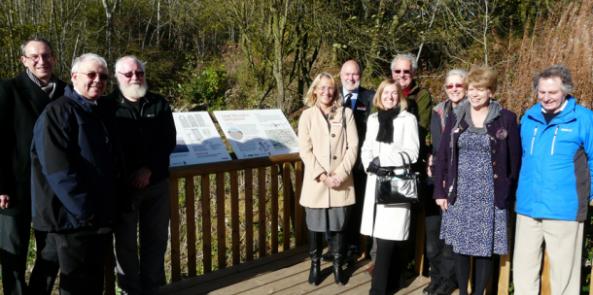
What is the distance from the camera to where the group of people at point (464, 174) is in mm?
3008

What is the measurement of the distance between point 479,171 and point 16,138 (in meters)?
2.98

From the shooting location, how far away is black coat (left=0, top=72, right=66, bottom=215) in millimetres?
3018

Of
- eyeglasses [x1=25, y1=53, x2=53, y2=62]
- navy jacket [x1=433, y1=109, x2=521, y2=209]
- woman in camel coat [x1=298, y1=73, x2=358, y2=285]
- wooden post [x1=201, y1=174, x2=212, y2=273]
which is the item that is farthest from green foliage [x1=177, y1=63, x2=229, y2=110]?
navy jacket [x1=433, y1=109, x2=521, y2=209]

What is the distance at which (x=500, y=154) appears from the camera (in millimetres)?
3105

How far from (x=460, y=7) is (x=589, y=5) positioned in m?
2.92

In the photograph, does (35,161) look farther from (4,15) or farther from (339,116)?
(4,15)

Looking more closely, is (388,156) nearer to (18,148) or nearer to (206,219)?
(206,219)

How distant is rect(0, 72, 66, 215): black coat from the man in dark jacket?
1.65 ft

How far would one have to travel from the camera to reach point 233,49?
51.0 feet

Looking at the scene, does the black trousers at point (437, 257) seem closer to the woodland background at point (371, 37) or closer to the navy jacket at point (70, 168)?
the navy jacket at point (70, 168)

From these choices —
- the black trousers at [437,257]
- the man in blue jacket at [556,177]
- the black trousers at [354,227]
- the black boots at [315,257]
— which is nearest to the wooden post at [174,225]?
the black boots at [315,257]

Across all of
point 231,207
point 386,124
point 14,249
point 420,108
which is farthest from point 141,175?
point 420,108

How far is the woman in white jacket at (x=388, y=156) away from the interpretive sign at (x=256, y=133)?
115 cm

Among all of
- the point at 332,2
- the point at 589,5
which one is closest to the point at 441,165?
the point at 589,5
